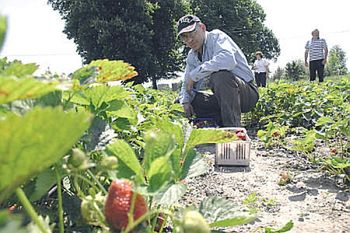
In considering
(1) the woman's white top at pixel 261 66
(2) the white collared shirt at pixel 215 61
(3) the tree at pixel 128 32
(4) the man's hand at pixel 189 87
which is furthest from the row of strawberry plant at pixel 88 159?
(3) the tree at pixel 128 32

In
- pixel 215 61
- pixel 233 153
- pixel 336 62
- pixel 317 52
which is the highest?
pixel 336 62

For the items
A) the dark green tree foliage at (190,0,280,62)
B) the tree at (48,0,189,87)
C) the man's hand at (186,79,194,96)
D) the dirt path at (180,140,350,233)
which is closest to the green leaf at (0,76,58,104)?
the dirt path at (180,140,350,233)

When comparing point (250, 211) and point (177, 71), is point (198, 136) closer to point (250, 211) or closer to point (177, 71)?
point (250, 211)

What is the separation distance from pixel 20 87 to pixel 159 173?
17 cm

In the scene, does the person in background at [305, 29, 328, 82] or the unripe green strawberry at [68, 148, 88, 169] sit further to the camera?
the person in background at [305, 29, 328, 82]

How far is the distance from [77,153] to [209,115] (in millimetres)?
3224

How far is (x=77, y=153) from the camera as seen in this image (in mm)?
422

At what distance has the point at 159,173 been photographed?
0.44 metres

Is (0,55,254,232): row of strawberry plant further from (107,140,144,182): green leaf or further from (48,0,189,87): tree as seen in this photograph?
(48,0,189,87): tree

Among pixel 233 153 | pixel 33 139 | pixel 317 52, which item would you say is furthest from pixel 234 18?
pixel 33 139

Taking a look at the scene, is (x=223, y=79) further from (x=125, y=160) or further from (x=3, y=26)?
(x=3, y=26)

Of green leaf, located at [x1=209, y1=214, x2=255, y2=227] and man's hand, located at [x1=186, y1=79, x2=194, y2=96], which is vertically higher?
man's hand, located at [x1=186, y1=79, x2=194, y2=96]

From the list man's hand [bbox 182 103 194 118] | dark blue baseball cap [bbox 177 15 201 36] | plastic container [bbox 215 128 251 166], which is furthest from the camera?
man's hand [bbox 182 103 194 118]

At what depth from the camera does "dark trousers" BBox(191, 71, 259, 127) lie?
3.15m
